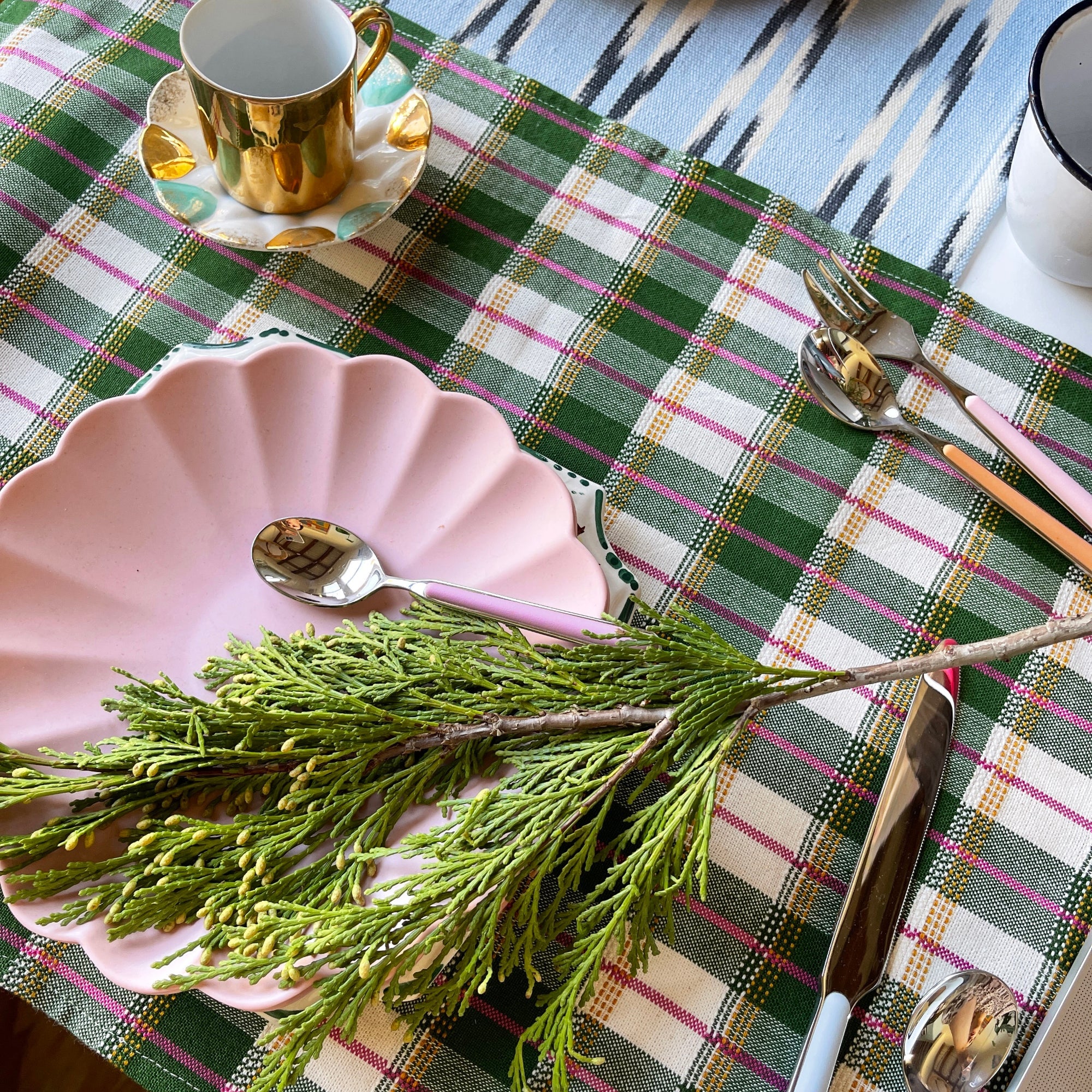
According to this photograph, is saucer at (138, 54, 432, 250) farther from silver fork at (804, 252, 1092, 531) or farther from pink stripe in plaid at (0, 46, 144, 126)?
silver fork at (804, 252, 1092, 531)

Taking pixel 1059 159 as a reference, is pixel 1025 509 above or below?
below

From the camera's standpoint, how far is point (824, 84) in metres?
0.97

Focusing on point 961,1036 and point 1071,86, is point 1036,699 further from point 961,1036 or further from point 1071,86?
point 1071,86

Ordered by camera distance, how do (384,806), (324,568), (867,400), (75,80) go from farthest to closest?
1. (75,80)
2. (867,400)
3. (324,568)
4. (384,806)

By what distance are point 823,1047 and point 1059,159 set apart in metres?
0.65

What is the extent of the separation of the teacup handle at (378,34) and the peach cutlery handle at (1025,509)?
0.57 metres

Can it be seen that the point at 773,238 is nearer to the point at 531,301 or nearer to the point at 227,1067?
the point at 531,301

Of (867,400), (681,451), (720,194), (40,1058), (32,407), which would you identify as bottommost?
(40,1058)

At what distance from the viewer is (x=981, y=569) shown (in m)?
0.78

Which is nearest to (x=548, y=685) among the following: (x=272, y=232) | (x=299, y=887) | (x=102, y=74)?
(x=299, y=887)

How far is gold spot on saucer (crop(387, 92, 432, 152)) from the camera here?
2.84ft

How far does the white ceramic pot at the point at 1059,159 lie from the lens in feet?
2.46

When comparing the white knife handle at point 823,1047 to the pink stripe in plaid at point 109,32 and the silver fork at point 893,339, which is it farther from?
the pink stripe in plaid at point 109,32

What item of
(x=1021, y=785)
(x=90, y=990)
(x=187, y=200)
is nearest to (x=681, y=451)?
(x=1021, y=785)
